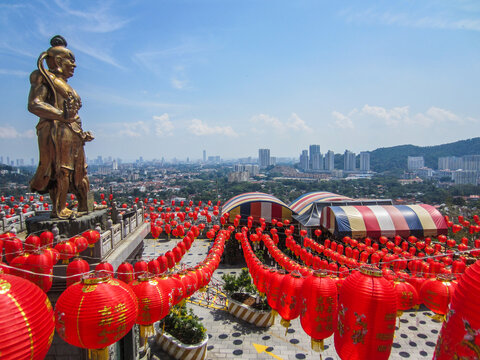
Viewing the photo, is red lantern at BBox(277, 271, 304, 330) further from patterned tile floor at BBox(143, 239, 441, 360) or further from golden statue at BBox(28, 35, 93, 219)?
golden statue at BBox(28, 35, 93, 219)

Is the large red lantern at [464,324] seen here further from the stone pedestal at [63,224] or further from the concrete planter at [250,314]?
the concrete planter at [250,314]

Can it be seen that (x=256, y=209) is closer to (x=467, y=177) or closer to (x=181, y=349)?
(x=181, y=349)

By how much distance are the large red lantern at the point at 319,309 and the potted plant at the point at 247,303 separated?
7.13 metres

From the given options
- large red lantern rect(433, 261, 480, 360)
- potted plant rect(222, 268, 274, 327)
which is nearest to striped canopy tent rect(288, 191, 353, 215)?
potted plant rect(222, 268, 274, 327)

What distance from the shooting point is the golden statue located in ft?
30.3

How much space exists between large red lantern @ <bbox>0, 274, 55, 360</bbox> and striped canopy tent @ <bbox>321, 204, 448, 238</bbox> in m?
18.0

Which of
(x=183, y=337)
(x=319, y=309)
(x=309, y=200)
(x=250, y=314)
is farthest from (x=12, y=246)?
(x=309, y=200)

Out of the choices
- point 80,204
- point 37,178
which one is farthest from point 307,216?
point 37,178

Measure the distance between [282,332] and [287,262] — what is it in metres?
2.89

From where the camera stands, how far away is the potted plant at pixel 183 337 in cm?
1060

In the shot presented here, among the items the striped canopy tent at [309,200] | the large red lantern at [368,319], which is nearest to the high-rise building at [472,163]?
the striped canopy tent at [309,200]

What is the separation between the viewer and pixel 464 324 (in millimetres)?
3297

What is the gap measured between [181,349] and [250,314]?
153 inches

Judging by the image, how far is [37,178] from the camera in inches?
378
